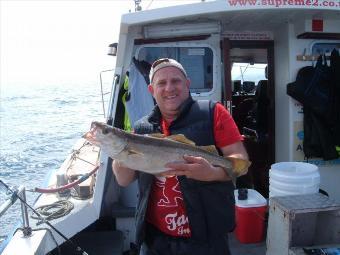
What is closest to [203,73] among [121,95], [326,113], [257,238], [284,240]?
[121,95]

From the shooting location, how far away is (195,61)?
18.5 feet

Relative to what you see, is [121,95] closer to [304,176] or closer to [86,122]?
[304,176]

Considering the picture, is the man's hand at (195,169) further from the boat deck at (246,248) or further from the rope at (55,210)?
the boat deck at (246,248)

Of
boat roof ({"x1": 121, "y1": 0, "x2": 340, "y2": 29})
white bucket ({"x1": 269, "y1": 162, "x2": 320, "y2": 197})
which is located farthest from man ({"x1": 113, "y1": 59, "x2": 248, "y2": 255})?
boat roof ({"x1": 121, "y1": 0, "x2": 340, "y2": 29})

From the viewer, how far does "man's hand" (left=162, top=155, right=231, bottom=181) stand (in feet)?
8.04

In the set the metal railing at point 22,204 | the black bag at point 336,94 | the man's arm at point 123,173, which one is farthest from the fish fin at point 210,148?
the black bag at point 336,94

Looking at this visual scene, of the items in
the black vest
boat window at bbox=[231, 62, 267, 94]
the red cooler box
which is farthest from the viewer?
boat window at bbox=[231, 62, 267, 94]

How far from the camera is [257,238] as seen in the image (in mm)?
5113

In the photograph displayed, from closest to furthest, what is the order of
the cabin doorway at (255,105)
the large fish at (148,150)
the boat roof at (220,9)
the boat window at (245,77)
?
the large fish at (148,150), the boat roof at (220,9), the cabin doorway at (255,105), the boat window at (245,77)

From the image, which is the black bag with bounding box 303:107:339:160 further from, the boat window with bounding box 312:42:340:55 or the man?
the man

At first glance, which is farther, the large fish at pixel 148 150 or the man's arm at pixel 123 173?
the man's arm at pixel 123 173

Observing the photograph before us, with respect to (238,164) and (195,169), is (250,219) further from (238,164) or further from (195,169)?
(195,169)

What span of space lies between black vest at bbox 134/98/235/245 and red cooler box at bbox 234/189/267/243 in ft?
7.52

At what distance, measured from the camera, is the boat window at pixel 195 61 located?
18.1 ft
